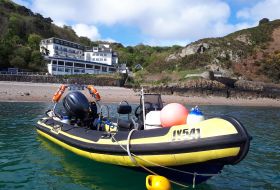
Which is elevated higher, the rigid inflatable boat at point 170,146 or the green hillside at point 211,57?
the green hillside at point 211,57

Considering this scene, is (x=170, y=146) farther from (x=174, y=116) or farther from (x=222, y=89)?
(x=222, y=89)

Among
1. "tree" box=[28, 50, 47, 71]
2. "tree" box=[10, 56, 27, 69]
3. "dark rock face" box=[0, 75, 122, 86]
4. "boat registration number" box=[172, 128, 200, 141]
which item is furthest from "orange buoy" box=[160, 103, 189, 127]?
"tree" box=[28, 50, 47, 71]

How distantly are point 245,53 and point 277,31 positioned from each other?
15.8 m

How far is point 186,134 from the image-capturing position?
23.9 feet

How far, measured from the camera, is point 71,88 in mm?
13242

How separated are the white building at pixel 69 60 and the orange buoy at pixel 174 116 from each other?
210 ft

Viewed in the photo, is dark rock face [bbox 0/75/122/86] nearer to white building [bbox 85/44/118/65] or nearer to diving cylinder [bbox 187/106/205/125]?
white building [bbox 85/44/118/65]

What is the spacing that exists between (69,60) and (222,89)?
36.5 meters

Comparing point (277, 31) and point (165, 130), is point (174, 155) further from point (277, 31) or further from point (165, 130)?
point (277, 31)

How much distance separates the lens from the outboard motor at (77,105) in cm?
1137

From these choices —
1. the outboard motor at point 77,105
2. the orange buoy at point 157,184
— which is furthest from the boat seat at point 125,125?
the orange buoy at point 157,184

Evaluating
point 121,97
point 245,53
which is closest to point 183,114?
point 121,97

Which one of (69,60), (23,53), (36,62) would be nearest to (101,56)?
(69,60)

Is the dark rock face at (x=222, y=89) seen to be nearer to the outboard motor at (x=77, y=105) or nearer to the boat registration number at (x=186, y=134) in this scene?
the outboard motor at (x=77, y=105)
